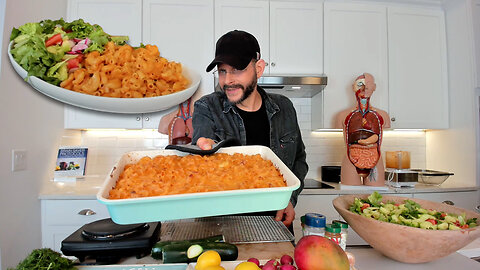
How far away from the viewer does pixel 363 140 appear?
2.58 metres

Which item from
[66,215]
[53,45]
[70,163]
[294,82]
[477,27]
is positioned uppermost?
[477,27]

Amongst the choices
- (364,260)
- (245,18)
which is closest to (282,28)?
(245,18)

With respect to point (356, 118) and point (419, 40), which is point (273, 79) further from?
point (419, 40)

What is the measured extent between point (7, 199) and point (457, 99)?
4062mm

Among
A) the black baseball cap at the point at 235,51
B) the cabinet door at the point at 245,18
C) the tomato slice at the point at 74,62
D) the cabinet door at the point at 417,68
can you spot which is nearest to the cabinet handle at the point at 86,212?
the tomato slice at the point at 74,62

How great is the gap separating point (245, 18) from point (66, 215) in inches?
92.3

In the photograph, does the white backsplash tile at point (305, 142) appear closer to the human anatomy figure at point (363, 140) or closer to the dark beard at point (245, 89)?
the human anatomy figure at point (363, 140)

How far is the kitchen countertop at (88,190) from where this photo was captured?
2271mm

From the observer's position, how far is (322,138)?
10.7ft

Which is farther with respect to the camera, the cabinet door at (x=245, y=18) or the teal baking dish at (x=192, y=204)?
the cabinet door at (x=245, y=18)

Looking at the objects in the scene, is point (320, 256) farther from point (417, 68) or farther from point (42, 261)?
point (417, 68)

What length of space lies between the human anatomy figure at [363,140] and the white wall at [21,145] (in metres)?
2.63

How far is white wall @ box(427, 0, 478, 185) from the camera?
289cm

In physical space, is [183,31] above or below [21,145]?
above
